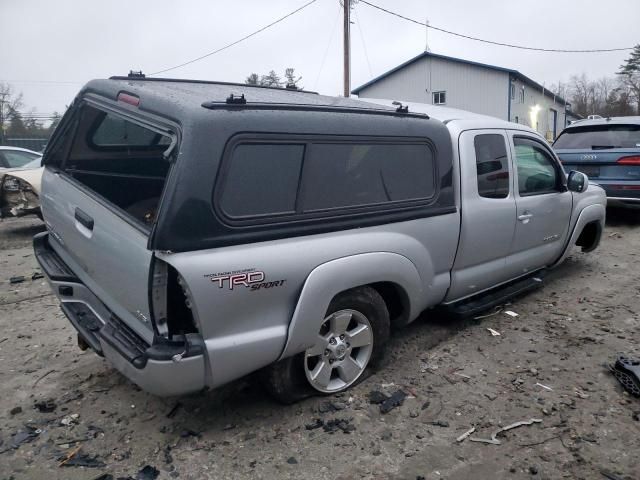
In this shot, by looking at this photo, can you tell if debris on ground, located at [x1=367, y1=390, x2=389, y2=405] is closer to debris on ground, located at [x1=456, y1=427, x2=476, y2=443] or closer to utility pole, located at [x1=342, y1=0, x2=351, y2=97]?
debris on ground, located at [x1=456, y1=427, x2=476, y2=443]

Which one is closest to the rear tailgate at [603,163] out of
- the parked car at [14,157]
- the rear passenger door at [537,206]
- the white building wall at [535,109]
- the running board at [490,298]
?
the rear passenger door at [537,206]

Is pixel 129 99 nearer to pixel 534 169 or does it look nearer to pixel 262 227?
pixel 262 227

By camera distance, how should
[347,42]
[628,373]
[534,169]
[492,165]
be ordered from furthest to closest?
[347,42]
[534,169]
[492,165]
[628,373]

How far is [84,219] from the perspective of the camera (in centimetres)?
302

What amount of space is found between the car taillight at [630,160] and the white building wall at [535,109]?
24.8 metres

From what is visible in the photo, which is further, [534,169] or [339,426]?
[534,169]

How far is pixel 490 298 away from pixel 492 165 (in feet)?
3.85

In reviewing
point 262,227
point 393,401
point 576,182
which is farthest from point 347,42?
point 262,227

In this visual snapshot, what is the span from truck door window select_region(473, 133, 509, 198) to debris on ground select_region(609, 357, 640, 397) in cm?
155

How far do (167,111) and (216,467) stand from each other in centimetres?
190

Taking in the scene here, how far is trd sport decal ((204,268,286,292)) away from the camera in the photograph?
8.11 feet

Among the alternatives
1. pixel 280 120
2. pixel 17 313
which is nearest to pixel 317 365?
pixel 280 120

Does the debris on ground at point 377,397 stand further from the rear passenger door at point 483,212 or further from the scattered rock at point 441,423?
the rear passenger door at point 483,212

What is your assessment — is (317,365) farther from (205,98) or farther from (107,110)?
(107,110)
